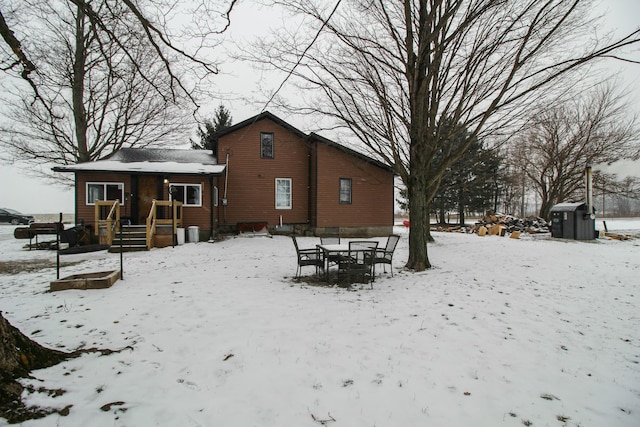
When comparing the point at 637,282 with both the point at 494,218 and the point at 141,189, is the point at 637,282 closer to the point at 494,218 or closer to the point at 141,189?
the point at 494,218

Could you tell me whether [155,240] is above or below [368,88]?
below

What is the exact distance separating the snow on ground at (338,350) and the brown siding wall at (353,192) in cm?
1001

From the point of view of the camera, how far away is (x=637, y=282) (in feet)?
22.3

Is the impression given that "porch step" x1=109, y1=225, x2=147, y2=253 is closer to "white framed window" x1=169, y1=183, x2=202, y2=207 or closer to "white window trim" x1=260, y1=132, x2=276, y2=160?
"white framed window" x1=169, y1=183, x2=202, y2=207

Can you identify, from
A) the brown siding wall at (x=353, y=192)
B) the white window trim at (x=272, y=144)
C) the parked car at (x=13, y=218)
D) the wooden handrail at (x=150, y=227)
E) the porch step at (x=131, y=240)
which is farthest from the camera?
the parked car at (x=13, y=218)

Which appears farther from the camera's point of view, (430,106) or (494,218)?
(494,218)

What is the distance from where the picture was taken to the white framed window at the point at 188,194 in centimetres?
1481

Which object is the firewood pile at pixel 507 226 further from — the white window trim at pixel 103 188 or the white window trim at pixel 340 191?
the white window trim at pixel 103 188

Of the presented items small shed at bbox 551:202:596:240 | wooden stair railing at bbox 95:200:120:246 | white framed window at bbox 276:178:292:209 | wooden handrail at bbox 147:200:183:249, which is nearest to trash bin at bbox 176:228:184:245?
wooden handrail at bbox 147:200:183:249

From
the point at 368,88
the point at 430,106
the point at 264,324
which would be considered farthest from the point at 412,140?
the point at 264,324

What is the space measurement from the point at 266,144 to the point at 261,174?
173 centimetres

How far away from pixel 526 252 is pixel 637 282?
448 cm

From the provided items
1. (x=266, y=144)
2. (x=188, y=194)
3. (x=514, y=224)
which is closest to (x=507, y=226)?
(x=514, y=224)

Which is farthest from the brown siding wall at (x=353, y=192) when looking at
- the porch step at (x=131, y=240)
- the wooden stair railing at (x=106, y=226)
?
the wooden stair railing at (x=106, y=226)
